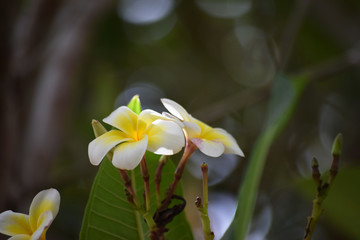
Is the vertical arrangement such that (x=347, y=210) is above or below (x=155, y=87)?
below

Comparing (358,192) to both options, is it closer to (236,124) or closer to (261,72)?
(236,124)

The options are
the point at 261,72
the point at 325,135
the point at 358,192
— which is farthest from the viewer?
the point at 261,72

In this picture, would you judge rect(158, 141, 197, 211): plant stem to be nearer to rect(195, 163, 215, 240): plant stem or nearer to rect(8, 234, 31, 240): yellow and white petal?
rect(195, 163, 215, 240): plant stem

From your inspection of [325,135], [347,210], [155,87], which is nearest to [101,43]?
[155,87]

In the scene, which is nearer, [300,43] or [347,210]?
[347,210]

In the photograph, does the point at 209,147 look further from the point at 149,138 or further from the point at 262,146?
the point at 262,146

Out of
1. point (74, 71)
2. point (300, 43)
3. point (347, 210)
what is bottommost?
point (347, 210)

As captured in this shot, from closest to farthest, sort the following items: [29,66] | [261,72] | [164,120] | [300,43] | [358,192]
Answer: [164,120] → [358,192] → [29,66] → [300,43] → [261,72]
